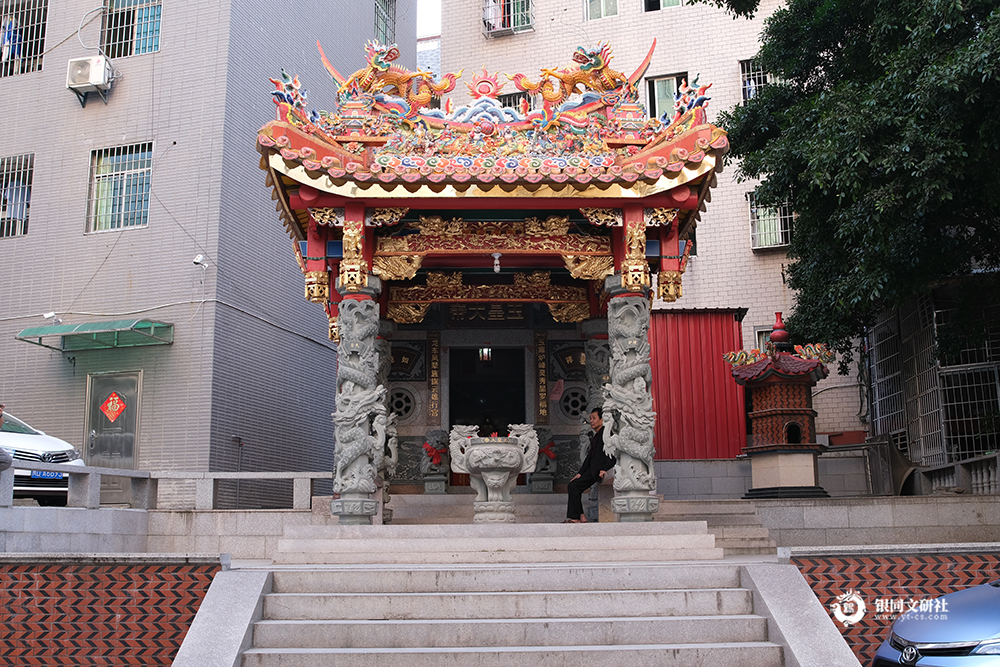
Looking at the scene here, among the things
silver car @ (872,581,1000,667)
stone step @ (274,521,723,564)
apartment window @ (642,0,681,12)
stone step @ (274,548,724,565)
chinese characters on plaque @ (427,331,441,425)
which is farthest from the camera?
apartment window @ (642,0,681,12)

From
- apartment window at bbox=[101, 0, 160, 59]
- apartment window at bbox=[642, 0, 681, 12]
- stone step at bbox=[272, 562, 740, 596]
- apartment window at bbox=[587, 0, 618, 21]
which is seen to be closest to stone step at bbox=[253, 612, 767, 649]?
stone step at bbox=[272, 562, 740, 596]

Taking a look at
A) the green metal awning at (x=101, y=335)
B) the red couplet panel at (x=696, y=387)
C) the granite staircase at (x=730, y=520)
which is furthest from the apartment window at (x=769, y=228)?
the green metal awning at (x=101, y=335)

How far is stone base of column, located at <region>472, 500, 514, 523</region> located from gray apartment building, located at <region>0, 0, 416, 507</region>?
596 centimetres

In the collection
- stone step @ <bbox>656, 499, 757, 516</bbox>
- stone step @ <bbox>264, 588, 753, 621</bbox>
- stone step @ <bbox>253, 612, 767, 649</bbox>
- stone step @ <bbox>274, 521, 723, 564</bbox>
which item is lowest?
stone step @ <bbox>253, 612, 767, 649</bbox>

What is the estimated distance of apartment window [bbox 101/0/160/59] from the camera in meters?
17.4

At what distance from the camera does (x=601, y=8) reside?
2245 centimetres

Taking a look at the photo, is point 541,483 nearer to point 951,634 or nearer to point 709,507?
point 709,507

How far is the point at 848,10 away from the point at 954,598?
33.7 ft

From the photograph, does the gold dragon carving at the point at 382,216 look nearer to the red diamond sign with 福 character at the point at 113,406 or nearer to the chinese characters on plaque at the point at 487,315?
the chinese characters on plaque at the point at 487,315

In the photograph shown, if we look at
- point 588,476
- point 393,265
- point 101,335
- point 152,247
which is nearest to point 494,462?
point 588,476

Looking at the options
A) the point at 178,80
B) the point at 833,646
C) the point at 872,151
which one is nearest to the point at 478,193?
the point at 872,151

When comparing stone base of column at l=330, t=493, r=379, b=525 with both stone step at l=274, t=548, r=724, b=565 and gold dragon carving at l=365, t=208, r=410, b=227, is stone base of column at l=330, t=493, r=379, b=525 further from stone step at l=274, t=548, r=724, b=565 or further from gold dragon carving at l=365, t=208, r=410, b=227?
gold dragon carving at l=365, t=208, r=410, b=227

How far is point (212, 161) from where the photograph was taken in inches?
648

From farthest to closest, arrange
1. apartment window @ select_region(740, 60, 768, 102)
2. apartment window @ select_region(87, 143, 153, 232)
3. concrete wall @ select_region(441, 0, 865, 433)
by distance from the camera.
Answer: apartment window @ select_region(740, 60, 768, 102) → concrete wall @ select_region(441, 0, 865, 433) → apartment window @ select_region(87, 143, 153, 232)
